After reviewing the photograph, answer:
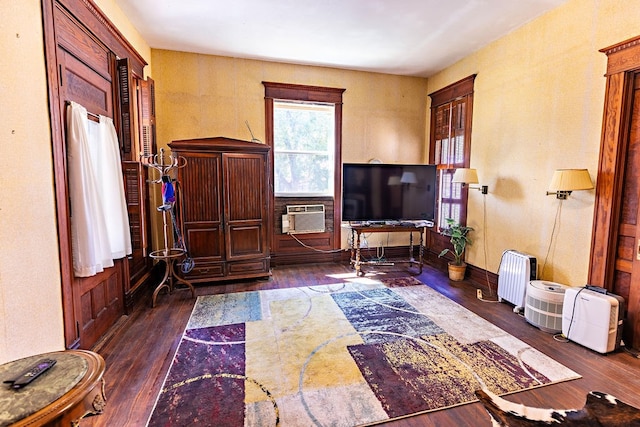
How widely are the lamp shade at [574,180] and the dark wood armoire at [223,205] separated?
3128mm

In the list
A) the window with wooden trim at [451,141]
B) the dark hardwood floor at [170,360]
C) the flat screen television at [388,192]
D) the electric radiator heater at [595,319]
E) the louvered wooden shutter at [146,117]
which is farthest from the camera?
the flat screen television at [388,192]

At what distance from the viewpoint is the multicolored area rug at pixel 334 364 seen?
72.5 inches

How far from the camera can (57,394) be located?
101cm

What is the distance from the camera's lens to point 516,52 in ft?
11.6

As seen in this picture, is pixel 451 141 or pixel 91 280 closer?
pixel 91 280

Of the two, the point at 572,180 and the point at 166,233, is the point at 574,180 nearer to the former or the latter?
the point at 572,180

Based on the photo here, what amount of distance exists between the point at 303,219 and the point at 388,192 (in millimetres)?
1367

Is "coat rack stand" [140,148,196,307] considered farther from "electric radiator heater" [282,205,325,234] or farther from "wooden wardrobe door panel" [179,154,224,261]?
"electric radiator heater" [282,205,325,234]

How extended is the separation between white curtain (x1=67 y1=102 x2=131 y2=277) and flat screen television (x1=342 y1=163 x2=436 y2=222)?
109 inches

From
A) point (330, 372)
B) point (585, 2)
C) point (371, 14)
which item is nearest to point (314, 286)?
point (330, 372)

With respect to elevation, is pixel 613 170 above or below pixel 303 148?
below

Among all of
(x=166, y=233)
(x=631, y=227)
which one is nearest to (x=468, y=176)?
(x=631, y=227)

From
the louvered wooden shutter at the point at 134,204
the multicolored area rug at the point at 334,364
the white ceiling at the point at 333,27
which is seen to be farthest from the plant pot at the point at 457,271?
the louvered wooden shutter at the point at 134,204

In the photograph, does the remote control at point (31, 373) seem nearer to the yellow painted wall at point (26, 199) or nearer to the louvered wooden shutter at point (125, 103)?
the yellow painted wall at point (26, 199)
